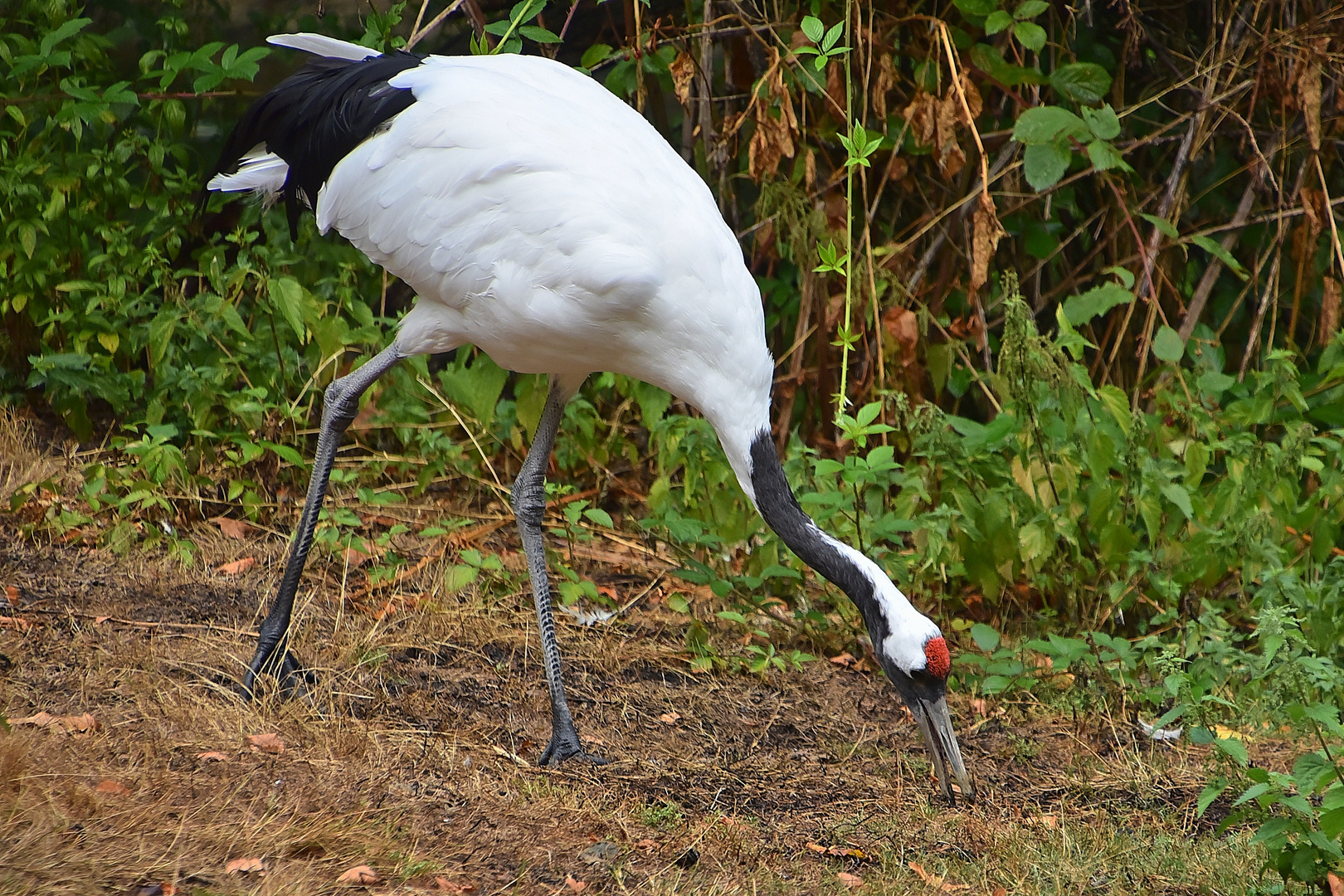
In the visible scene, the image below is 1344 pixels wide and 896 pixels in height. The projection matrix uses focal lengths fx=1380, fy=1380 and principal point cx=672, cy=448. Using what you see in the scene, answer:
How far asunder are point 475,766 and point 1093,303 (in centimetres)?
300

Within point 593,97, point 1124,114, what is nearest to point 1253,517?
point 1124,114

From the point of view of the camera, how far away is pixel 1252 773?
114 inches

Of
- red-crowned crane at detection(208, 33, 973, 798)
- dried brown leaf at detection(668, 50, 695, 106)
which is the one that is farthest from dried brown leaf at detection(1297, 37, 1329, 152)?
red-crowned crane at detection(208, 33, 973, 798)

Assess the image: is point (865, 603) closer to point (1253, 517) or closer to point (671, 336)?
point (671, 336)

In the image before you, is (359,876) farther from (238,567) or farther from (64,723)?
(238,567)

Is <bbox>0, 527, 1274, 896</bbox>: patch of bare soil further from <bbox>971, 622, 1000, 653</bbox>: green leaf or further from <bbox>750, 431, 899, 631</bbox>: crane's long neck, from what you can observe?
<bbox>750, 431, 899, 631</bbox>: crane's long neck

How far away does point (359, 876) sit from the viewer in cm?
288

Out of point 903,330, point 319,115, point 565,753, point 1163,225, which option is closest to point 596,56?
point 319,115

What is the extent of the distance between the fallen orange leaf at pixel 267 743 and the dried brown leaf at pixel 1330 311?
4.38 metres

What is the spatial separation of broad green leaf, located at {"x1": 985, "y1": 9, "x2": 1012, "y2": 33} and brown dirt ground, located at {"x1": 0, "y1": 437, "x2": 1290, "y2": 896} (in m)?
2.43

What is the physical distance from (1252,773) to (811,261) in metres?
3.09

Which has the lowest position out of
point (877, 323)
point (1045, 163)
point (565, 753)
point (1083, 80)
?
point (565, 753)

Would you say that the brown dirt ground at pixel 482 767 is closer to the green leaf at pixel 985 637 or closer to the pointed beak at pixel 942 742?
the pointed beak at pixel 942 742

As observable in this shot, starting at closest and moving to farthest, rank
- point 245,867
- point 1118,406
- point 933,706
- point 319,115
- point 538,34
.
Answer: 1. point 245,867
2. point 933,706
3. point 319,115
4. point 538,34
5. point 1118,406
